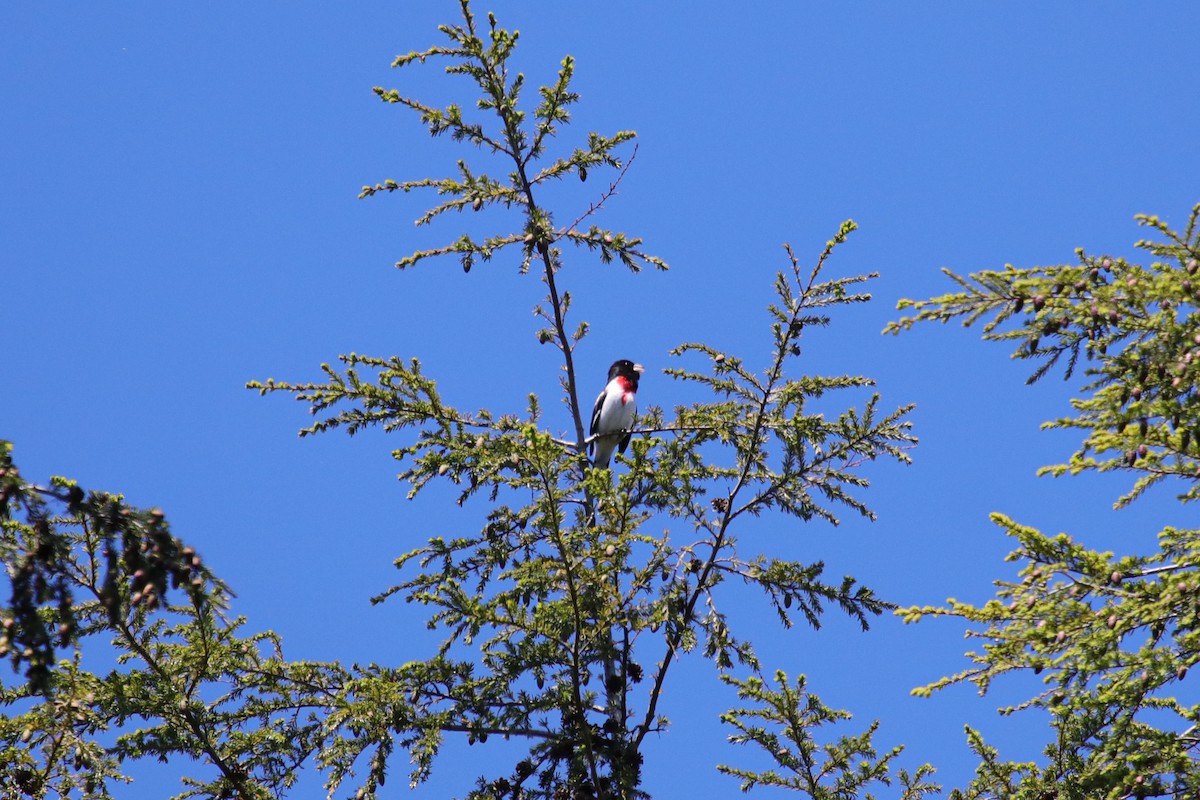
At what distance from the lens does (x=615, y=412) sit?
408 inches

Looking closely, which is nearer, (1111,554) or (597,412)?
(1111,554)

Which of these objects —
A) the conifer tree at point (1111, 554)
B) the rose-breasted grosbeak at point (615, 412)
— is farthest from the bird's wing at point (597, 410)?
the conifer tree at point (1111, 554)

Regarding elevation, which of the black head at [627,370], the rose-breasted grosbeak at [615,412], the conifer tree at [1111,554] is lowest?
the conifer tree at [1111,554]

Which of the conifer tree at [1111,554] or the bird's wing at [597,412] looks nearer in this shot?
the conifer tree at [1111,554]

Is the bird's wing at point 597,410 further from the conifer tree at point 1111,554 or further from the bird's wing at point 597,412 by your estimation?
the conifer tree at point 1111,554

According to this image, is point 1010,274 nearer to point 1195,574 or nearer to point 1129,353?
point 1129,353

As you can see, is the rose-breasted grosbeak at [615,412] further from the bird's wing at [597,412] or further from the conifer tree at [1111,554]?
the conifer tree at [1111,554]

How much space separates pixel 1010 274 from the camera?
5590mm

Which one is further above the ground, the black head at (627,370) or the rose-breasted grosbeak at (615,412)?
A: the black head at (627,370)

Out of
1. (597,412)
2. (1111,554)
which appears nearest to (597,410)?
(597,412)

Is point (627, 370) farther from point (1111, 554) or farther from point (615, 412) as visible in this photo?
point (1111, 554)

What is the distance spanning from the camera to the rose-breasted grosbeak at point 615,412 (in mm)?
10227

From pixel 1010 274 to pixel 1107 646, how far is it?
5.48 ft

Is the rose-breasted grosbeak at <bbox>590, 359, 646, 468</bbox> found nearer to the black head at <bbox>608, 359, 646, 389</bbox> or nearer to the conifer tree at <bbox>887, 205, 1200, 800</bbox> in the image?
the black head at <bbox>608, 359, 646, 389</bbox>
